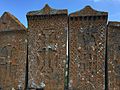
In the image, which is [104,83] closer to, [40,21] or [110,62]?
[110,62]

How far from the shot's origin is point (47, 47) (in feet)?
44.0

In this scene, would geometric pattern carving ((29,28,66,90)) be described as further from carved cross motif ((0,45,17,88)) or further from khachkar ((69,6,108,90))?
carved cross motif ((0,45,17,88))

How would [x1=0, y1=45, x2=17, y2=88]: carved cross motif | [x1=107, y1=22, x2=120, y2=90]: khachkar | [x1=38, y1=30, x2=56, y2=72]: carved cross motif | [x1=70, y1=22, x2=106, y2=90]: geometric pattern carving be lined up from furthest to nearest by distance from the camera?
[x1=0, y1=45, x2=17, y2=88]: carved cross motif < [x1=38, y1=30, x2=56, y2=72]: carved cross motif < [x1=70, y1=22, x2=106, y2=90]: geometric pattern carving < [x1=107, y1=22, x2=120, y2=90]: khachkar

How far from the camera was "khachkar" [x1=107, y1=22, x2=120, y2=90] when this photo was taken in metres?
12.5

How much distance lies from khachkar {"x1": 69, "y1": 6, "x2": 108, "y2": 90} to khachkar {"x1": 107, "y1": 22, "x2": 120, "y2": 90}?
267 mm

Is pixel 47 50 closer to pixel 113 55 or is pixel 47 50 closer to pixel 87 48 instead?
pixel 87 48

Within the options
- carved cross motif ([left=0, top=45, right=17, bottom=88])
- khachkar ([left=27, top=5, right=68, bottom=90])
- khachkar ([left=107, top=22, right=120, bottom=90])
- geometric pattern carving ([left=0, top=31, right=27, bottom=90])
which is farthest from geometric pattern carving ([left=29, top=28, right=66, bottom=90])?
khachkar ([left=107, top=22, right=120, bottom=90])

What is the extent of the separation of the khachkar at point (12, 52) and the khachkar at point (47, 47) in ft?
1.42

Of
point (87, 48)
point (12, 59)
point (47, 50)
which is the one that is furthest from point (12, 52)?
point (87, 48)

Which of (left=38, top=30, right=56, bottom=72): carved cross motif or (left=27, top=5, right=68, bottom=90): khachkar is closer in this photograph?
(left=27, top=5, right=68, bottom=90): khachkar

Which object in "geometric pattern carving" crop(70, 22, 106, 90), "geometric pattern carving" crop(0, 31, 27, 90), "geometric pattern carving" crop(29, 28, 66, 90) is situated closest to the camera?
"geometric pattern carving" crop(70, 22, 106, 90)

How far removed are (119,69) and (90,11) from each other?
2.91 m

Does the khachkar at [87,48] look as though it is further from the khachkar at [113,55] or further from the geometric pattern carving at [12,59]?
the geometric pattern carving at [12,59]

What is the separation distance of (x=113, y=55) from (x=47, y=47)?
3.02 meters
